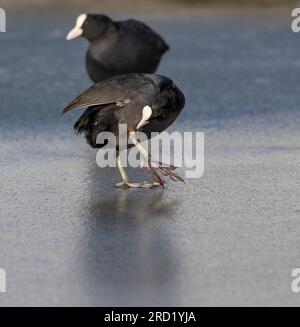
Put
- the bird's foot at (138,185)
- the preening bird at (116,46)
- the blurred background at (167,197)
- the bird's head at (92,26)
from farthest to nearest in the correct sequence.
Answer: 1. the bird's head at (92,26)
2. the preening bird at (116,46)
3. the bird's foot at (138,185)
4. the blurred background at (167,197)

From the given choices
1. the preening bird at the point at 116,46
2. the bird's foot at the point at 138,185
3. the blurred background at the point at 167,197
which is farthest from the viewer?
the preening bird at the point at 116,46

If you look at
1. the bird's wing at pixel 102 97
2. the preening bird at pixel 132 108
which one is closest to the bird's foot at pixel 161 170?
the preening bird at pixel 132 108

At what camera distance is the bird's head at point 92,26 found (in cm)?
870

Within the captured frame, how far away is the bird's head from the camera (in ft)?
28.5

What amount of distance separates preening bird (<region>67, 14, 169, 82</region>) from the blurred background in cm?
46

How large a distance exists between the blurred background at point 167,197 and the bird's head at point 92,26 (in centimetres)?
60

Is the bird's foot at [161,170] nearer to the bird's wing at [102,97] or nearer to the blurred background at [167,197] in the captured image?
the blurred background at [167,197]

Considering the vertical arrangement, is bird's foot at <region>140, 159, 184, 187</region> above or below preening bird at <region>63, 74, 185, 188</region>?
below

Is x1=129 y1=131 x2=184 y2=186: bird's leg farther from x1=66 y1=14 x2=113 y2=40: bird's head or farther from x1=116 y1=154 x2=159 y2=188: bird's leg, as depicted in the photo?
x1=66 y1=14 x2=113 y2=40: bird's head

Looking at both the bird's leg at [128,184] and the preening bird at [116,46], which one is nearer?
the bird's leg at [128,184]

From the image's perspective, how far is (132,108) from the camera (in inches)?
253

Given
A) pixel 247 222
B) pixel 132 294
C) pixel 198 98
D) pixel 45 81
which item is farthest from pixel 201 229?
pixel 45 81

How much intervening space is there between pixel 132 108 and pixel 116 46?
227 centimetres

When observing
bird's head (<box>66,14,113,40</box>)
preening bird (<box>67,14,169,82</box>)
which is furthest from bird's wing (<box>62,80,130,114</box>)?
bird's head (<box>66,14,113,40</box>)
